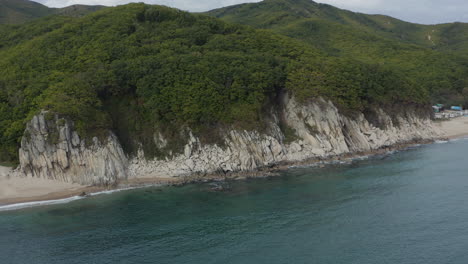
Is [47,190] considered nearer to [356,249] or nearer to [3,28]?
[356,249]

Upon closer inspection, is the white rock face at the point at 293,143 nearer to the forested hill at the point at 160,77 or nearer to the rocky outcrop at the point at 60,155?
the forested hill at the point at 160,77

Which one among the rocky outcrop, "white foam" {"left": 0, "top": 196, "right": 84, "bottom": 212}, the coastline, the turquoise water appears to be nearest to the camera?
the turquoise water

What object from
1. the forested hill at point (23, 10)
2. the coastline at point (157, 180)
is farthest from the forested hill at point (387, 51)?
the forested hill at point (23, 10)

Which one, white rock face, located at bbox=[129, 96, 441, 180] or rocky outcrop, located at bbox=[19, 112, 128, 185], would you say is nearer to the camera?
rocky outcrop, located at bbox=[19, 112, 128, 185]

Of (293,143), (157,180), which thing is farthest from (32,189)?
(293,143)

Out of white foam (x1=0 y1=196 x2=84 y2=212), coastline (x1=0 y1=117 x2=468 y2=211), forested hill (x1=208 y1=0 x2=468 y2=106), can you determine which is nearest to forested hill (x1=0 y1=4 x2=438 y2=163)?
coastline (x1=0 y1=117 x2=468 y2=211)

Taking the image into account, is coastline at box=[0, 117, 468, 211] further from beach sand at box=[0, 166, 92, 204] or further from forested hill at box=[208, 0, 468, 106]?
forested hill at box=[208, 0, 468, 106]

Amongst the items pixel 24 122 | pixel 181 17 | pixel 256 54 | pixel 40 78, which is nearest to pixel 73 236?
pixel 24 122
